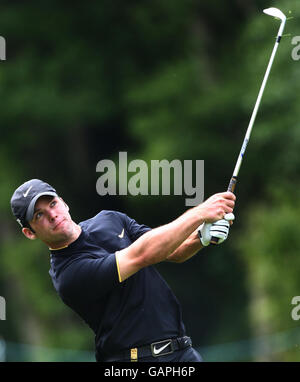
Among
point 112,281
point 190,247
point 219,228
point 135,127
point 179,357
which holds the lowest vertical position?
point 179,357

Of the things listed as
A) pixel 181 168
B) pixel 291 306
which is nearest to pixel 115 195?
pixel 181 168

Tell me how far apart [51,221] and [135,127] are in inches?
516

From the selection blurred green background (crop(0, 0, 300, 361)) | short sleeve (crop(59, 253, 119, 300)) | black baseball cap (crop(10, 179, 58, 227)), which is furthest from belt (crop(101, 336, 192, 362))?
blurred green background (crop(0, 0, 300, 361))

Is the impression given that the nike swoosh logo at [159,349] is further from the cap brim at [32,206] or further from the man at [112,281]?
the cap brim at [32,206]

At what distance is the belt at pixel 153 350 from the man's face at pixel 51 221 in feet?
2.52

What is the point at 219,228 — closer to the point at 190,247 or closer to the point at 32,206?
the point at 190,247

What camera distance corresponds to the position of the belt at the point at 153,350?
5.63 metres

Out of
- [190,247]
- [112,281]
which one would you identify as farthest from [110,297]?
[190,247]

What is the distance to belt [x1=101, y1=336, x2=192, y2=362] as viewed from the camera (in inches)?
222

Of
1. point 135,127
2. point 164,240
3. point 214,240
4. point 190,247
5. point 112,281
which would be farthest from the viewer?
point 135,127

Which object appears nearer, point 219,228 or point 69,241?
point 219,228

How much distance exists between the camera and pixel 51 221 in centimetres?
565
